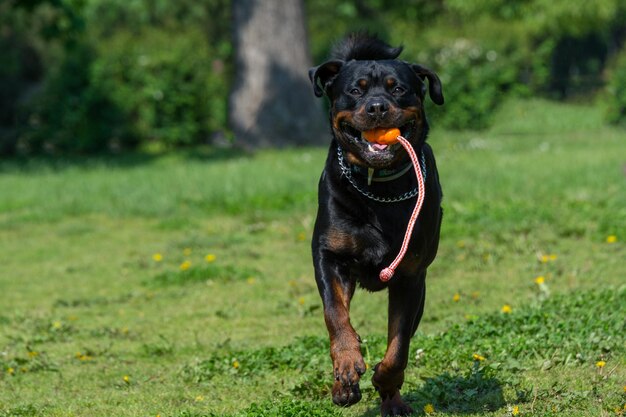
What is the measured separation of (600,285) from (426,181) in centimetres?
364

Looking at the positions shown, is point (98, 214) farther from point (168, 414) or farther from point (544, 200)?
point (168, 414)

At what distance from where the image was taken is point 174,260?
10.8 m

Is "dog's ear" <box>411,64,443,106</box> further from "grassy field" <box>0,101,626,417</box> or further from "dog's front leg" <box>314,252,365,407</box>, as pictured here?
"grassy field" <box>0,101,626,417</box>

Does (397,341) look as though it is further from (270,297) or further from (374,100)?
(270,297)

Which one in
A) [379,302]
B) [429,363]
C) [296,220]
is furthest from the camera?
[296,220]

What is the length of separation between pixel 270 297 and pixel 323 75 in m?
3.54

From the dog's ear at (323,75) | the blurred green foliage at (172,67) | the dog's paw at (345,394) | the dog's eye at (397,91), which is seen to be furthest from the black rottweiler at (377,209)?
the blurred green foliage at (172,67)

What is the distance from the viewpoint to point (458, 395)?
18.8 ft

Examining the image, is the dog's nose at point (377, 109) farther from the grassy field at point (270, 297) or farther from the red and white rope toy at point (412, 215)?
the grassy field at point (270, 297)

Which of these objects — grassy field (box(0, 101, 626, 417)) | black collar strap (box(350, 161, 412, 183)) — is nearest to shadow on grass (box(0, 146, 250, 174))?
grassy field (box(0, 101, 626, 417))

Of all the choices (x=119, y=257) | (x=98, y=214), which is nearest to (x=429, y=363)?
(x=119, y=257)

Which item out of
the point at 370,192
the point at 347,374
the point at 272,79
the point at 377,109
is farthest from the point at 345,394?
the point at 272,79

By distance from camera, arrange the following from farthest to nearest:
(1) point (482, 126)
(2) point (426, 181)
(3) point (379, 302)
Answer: (1) point (482, 126) < (3) point (379, 302) < (2) point (426, 181)

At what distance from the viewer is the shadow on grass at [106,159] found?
64.6 ft
